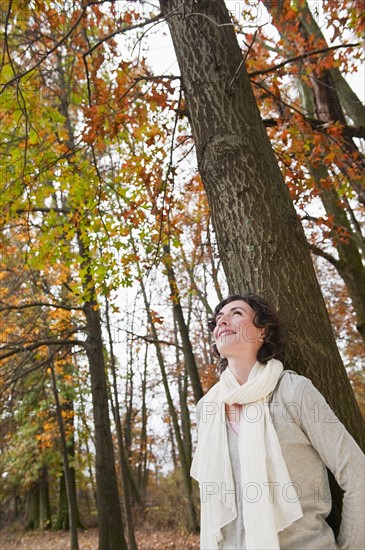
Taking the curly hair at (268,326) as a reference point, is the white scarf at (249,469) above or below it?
below

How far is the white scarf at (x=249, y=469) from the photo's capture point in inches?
71.9

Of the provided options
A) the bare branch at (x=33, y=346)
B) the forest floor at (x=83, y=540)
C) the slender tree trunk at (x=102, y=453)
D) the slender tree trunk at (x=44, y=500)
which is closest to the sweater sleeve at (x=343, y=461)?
the slender tree trunk at (x=102, y=453)

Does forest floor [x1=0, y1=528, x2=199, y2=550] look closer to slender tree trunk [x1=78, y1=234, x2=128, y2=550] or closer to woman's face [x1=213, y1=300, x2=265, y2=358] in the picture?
slender tree trunk [x1=78, y1=234, x2=128, y2=550]

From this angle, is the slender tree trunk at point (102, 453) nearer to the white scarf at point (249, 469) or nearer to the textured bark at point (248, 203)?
the textured bark at point (248, 203)

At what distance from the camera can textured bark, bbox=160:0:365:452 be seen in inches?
94.3

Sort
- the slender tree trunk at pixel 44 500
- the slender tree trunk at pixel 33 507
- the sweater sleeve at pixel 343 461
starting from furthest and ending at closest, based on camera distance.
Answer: the slender tree trunk at pixel 33 507
the slender tree trunk at pixel 44 500
the sweater sleeve at pixel 343 461

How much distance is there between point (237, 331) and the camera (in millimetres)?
2305

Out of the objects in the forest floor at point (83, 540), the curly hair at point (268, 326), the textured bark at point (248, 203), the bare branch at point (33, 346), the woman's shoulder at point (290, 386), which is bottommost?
the forest floor at point (83, 540)

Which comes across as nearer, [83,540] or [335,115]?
[335,115]

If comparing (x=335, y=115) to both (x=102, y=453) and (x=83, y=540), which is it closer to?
(x=102, y=453)

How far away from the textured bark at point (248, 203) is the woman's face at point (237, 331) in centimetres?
21

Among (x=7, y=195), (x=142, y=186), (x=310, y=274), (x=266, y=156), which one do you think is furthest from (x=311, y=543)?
(x=142, y=186)

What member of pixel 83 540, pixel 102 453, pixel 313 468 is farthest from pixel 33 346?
pixel 83 540

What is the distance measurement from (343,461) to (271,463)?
0.30 meters
